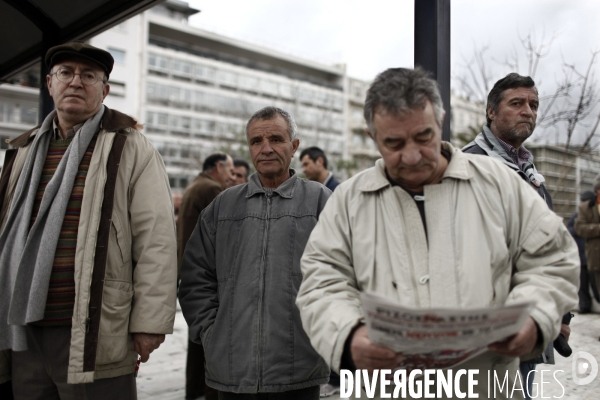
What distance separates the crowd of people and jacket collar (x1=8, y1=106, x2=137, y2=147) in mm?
10

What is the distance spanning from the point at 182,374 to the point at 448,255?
4.52 meters

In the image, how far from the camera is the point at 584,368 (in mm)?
5613

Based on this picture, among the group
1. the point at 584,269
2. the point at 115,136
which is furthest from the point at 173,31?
the point at 115,136

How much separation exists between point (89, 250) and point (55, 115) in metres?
0.83

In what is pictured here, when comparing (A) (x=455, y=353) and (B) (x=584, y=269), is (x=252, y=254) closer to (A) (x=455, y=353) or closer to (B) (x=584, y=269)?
(A) (x=455, y=353)

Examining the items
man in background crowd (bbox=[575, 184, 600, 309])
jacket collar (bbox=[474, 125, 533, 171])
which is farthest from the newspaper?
man in background crowd (bbox=[575, 184, 600, 309])

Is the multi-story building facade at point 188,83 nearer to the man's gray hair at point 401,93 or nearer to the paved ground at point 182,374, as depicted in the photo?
the paved ground at point 182,374

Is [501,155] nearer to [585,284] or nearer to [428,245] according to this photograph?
[428,245]

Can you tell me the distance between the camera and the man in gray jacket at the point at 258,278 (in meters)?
2.40

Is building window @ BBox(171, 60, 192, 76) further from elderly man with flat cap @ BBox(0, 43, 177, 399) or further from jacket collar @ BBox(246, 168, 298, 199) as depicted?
jacket collar @ BBox(246, 168, 298, 199)

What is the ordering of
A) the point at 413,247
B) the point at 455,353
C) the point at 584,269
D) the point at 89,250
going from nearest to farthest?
1. the point at 455,353
2. the point at 413,247
3. the point at 89,250
4. the point at 584,269

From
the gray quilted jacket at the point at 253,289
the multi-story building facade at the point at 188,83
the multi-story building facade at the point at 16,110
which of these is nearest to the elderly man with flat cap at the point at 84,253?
the gray quilted jacket at the point at 253,289

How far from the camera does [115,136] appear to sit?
260cm

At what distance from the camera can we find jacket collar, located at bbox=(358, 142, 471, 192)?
1752 mm
